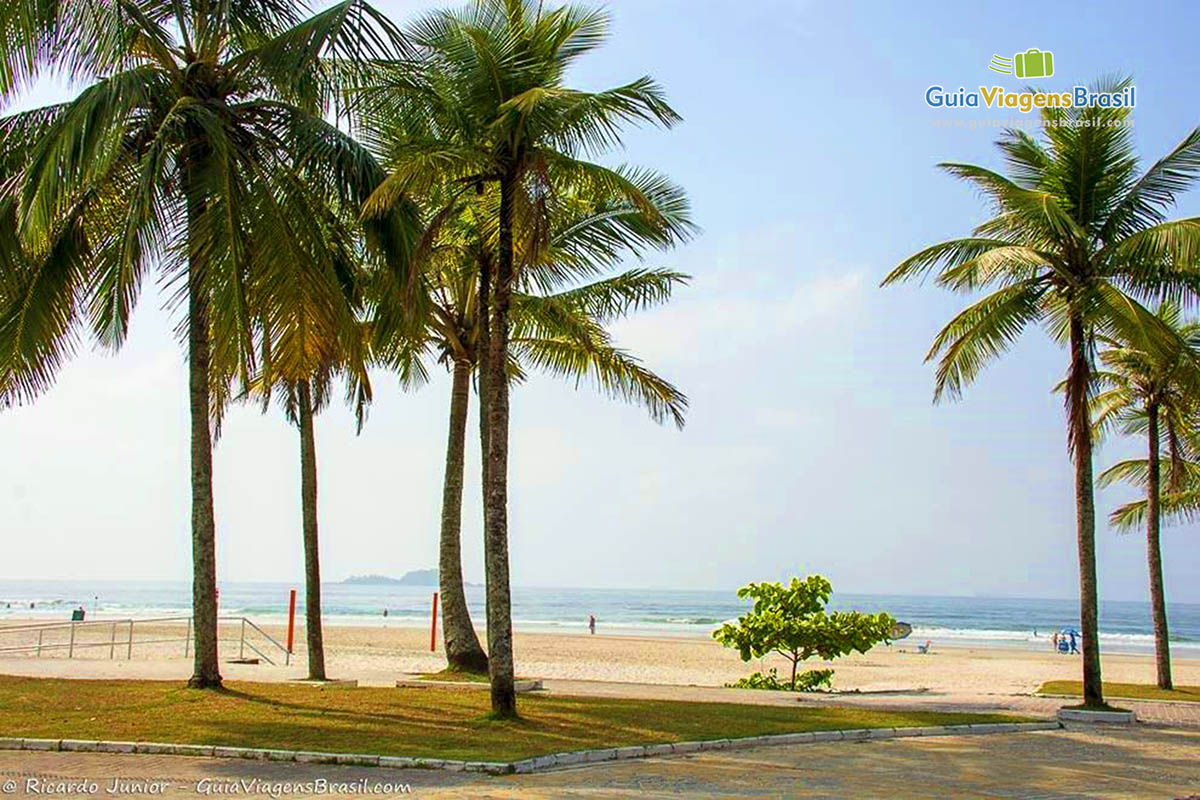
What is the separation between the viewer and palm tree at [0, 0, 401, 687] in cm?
1323

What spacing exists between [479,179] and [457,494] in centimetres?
687

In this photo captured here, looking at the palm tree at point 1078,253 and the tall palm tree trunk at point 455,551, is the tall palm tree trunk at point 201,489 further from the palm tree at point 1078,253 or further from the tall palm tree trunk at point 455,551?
the palm tree at point 1078,253

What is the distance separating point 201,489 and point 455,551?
5.69 metres

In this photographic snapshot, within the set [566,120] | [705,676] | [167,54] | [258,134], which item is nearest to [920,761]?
[566,120]

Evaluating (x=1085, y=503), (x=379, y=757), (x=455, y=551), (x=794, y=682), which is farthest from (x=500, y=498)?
(x=794, y=682)

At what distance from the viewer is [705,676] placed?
1321 inches

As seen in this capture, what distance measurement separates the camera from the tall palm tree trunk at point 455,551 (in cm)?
1931

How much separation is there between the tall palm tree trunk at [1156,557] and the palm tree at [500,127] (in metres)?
13.1

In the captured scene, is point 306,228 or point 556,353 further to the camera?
A: point 556,353

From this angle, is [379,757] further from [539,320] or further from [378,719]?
[539,320]

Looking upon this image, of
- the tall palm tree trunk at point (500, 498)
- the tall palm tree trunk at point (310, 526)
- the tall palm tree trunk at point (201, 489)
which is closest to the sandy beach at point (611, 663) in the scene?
the tall palm tree trunk at point (310, 526)

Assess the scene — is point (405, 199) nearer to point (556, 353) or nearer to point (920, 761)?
point (556, 353)

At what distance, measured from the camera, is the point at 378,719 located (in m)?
13.1

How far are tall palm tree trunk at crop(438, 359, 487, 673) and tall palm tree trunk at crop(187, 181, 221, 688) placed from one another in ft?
16.6
